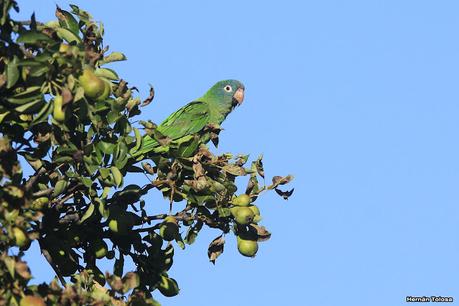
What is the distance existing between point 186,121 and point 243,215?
4.34 meters

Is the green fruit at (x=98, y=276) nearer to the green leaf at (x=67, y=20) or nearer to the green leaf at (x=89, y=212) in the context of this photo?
the green leaf at (x=89, y=212)

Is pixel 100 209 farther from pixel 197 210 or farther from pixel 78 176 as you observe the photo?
pixel 197 210

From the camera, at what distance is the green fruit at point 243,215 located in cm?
558

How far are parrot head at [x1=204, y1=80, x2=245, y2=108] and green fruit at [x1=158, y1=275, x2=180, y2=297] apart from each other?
563 cm

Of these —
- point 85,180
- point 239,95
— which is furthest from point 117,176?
point 239,95

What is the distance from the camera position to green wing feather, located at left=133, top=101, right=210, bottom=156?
31.5 ft

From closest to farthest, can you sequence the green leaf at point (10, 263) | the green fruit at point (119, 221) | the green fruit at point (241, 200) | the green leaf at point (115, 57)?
the green leaf at point (10, 263) → the green fruit at point (119, 221) → the green fruit at point (241, 200) → the green leaf at point (115, 57)

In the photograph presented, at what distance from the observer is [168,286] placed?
18.8 feet

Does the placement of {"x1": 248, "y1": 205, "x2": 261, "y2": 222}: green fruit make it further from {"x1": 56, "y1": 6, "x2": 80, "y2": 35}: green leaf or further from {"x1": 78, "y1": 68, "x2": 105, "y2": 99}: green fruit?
{"x1": 56, "y1": 6, "x2": 80, "y2": 35}: green leaf

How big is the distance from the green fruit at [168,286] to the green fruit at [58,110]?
5.08ft

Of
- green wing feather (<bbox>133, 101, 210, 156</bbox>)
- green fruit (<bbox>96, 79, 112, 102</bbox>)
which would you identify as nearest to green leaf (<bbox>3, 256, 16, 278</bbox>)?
green fruit (<bbox>96, 79, 112, 102</bbox>)

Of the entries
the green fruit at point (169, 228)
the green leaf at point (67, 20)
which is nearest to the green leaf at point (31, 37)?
the green leaf at point (67, 20)

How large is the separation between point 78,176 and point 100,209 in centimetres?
24

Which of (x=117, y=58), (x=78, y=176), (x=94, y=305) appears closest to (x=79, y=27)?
(x=117, y=58)
